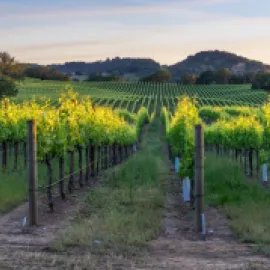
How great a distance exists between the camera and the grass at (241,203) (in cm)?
999

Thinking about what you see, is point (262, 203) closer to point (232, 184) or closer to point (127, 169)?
point (232, 184)

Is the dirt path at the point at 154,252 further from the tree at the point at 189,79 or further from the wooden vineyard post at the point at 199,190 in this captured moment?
the tree at the point at 189,79

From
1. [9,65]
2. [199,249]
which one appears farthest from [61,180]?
[9,65]

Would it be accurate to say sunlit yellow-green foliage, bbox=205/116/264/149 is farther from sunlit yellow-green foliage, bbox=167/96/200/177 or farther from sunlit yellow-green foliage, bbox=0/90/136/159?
sunlit yellow-green foliage, bbox=167/96/200/177

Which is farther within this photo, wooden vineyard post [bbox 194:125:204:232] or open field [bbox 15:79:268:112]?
open field [bbox 15:79:268:112]

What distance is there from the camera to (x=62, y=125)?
15.6 metres

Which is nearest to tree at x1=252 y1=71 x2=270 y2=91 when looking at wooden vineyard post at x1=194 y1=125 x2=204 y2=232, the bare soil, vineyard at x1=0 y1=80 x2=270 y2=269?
vineyard at x1=0 y1=80 x2=270 y2=269

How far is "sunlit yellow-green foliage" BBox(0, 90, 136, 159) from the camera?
566 inches

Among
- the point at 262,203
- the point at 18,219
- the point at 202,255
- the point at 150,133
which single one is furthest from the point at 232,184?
the point at 150,133

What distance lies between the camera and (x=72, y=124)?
57.6 ft

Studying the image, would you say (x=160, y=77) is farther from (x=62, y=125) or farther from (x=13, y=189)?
(x=13, y=189)

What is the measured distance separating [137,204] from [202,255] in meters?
4.86

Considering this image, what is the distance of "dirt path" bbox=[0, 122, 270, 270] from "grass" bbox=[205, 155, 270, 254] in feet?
0.77

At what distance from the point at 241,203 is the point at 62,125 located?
502 cm
